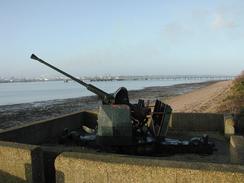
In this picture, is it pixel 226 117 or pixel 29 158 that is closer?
pixel 29 158

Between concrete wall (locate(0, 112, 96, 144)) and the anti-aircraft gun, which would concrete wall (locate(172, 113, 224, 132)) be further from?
concrete wall (locate(0, 112, 96, 144))

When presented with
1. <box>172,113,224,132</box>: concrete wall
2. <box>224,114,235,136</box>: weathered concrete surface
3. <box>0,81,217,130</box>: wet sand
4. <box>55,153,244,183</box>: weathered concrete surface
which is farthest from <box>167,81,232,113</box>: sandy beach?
<box>55,153,244,183</box>: weathered concrete surface

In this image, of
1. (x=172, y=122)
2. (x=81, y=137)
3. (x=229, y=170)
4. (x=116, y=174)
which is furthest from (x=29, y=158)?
(x=172, y=122)

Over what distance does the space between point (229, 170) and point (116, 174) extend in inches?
52.4

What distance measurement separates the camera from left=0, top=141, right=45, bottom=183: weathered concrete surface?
5586 millimetres

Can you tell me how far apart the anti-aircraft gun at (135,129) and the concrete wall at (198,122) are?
1750mm

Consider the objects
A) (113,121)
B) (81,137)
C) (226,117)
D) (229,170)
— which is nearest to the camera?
(229,170)

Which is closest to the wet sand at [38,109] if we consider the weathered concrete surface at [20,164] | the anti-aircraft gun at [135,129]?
the anti-aircraft gun at [135,129]

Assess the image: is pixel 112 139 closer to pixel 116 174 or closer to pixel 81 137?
pixel 81 137

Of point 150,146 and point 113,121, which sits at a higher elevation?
point 113,121

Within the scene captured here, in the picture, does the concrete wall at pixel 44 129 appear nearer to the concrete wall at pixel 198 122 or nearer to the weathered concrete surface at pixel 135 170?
the concrete wall at pixel 198 122

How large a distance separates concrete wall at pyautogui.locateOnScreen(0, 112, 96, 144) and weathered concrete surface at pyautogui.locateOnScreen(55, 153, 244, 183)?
277cm

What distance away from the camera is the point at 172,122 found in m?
10.1

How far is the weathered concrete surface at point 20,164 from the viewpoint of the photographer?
18.3 ft
